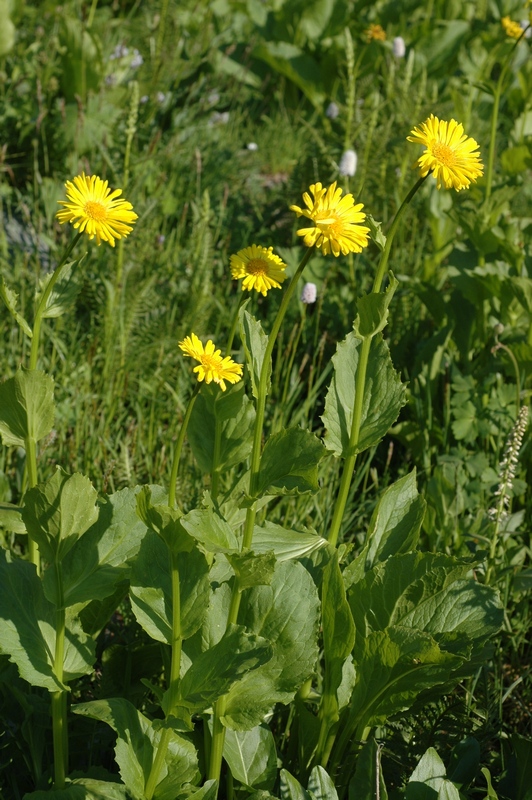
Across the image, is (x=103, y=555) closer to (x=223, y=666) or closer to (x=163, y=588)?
(x=163, y=588)

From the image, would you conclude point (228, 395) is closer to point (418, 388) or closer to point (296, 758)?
point (296, 758)

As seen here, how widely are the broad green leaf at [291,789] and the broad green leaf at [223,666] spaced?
0.24 meters

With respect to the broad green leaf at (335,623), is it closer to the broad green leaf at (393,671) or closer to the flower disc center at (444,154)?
the broad green leaf at (393,671)

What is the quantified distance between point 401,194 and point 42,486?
2370 mm

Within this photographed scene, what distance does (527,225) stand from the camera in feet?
10.1

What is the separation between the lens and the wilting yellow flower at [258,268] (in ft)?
4.77

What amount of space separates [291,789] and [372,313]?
80cm

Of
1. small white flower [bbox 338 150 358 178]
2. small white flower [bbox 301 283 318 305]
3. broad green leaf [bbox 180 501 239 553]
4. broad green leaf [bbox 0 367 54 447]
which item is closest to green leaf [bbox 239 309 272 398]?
broad green leaf [bbox 180 501 239 553]

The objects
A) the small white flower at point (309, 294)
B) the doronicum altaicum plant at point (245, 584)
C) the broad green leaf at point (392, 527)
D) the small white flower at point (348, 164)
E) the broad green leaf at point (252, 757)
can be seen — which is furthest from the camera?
the small white flower at point (348, 164)

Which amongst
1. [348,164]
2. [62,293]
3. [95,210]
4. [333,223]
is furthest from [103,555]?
[348,164]

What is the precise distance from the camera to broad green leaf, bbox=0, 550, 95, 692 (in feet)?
4.76

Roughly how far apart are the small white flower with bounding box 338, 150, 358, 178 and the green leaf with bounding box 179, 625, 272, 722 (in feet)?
7.39

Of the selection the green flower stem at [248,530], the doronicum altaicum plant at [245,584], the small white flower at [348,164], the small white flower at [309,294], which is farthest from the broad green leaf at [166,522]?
the small white flower at [348,164]

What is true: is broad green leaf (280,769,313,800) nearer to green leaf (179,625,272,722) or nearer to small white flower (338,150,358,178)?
green leaf (179,625,272,722)
